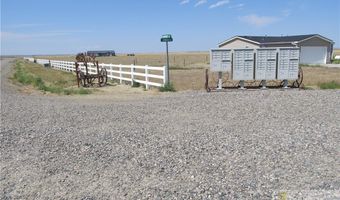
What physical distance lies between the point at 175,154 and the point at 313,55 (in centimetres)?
3785

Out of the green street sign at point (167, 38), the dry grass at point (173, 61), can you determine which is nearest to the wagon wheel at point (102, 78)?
the green street sign at point (167, 38)

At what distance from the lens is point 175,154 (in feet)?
16.6

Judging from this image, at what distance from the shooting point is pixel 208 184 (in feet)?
12.9

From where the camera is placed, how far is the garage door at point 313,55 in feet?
125

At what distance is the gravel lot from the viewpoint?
3871 mm

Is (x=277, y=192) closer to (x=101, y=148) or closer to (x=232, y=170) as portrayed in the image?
(x=232, y=170)

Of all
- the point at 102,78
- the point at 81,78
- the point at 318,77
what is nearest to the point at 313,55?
the point at 318,77

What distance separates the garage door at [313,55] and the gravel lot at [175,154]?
3175 centimetres

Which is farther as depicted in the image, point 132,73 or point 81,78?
point 81,78

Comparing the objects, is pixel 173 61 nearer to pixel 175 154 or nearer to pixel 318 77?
pixel 318 77

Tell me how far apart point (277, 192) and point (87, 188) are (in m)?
2.22

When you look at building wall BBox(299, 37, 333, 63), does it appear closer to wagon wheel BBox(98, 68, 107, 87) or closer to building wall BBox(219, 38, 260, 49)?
building wall BBox(219, 38, 260, 49)

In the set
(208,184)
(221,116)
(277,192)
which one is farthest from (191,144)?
(221,116)

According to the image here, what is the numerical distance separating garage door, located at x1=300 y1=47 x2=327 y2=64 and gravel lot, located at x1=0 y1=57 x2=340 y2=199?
31.7 metres
